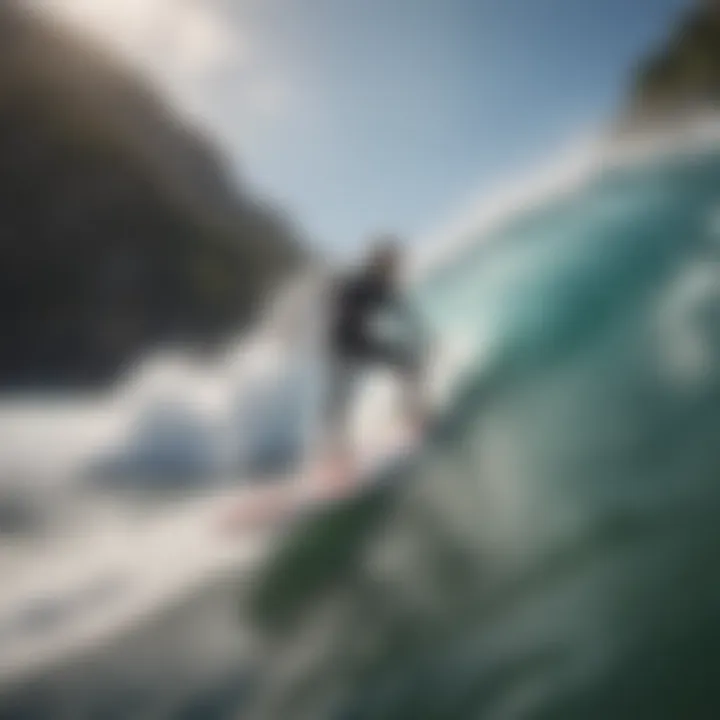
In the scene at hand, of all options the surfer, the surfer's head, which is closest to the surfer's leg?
the surfer

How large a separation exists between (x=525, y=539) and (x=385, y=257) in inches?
21.8

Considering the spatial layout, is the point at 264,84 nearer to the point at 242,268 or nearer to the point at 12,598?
the point at 242,268

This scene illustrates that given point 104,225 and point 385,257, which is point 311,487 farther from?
point 104,225

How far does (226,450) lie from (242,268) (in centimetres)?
31

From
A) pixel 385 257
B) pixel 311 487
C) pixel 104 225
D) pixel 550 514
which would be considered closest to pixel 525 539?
pixel 550 514

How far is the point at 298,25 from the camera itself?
177 centimetres

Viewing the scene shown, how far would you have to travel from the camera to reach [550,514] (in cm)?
173

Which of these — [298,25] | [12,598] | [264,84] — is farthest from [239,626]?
[298,25]

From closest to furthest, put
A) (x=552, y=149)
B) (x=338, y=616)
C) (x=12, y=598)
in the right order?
(x=12, y=598), (x=338, y=616), (x=552, y=149)

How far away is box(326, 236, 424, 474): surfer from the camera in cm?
175

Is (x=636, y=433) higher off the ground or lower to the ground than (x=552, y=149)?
lower

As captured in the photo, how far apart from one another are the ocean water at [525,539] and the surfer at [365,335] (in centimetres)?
6

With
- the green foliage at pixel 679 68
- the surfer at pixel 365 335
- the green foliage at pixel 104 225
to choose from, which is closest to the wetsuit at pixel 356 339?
the surfer at pixel 365 335

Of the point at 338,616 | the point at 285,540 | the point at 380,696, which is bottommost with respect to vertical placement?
the point at 380,696
